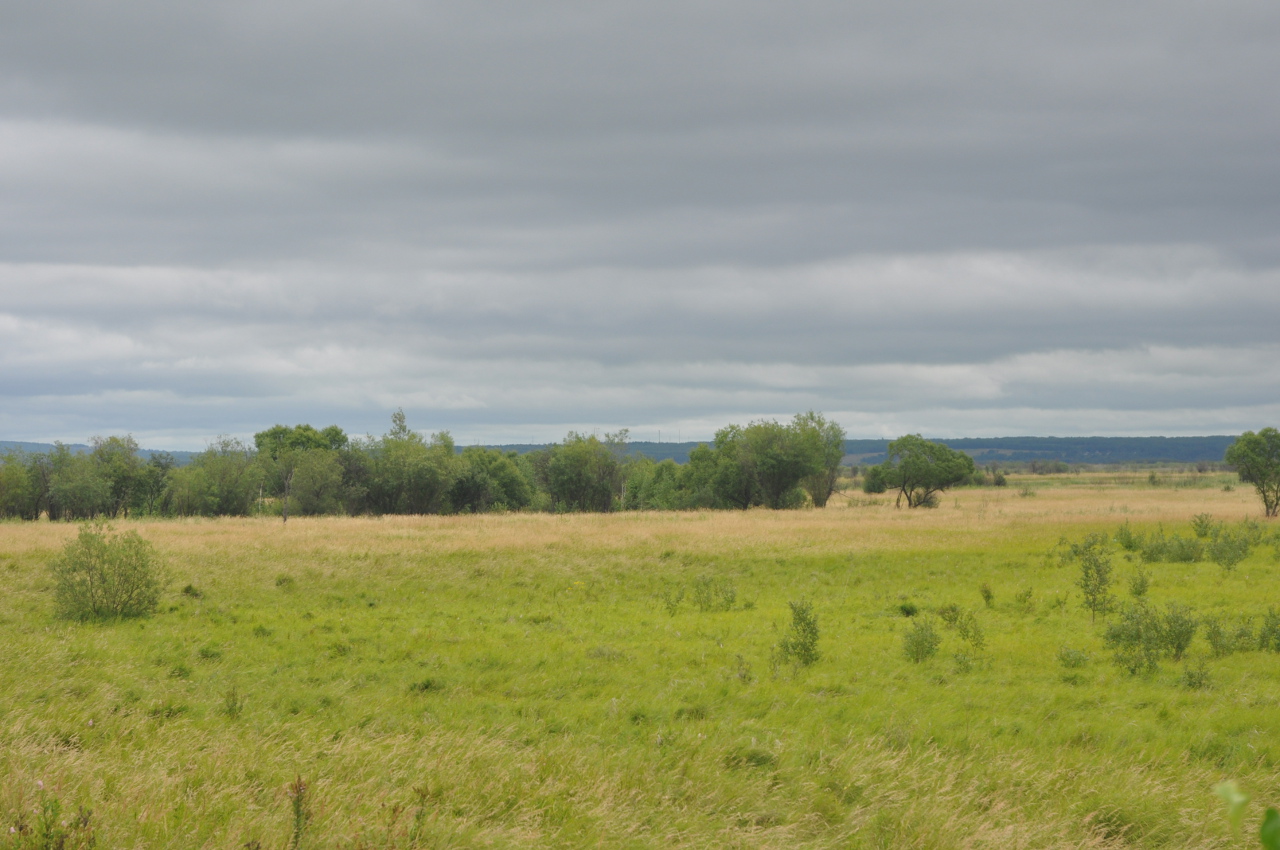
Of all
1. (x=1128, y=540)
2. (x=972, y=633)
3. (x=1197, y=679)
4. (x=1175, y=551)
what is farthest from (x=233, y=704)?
(x=1128, y=540)

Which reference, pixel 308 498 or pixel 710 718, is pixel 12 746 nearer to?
pixel 710 718

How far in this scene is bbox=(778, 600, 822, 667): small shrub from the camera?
687 inches

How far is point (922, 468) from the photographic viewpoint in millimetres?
87625

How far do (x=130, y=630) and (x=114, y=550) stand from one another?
9.47 feet

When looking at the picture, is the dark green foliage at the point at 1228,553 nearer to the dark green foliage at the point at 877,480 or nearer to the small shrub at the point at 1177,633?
the small shrub at the point at 1177,633

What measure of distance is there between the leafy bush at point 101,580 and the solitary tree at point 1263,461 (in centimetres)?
6096

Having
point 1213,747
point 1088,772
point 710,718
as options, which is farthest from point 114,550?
point 1213,747

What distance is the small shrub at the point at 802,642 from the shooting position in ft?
57.3

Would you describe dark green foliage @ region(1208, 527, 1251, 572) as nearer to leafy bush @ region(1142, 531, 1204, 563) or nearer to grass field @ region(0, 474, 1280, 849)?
grass field @ region(0, 474, 1280, 849)

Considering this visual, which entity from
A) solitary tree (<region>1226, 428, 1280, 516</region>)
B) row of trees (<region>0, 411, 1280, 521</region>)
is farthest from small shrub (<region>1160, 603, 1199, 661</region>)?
row of trees (<region>0, 411, 1280, 521</region>)

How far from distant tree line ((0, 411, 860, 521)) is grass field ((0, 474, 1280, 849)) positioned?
52682 mm

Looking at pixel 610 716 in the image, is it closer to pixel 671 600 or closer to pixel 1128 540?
pixel 671 600

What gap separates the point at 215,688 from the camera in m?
15.0

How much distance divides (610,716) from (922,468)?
79813 millimetres
